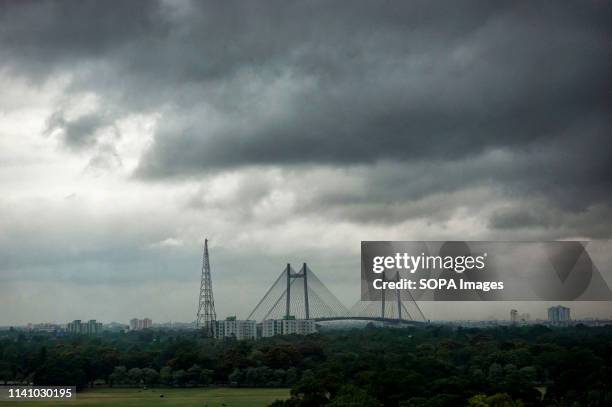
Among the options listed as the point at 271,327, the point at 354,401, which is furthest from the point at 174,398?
the point at 271,327

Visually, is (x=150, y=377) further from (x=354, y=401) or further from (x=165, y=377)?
(x=354, y=401)

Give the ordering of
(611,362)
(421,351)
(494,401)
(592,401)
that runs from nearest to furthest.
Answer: (494,401), (592,401), (611,362), (421,351)

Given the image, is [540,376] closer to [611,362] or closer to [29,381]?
[611,362]

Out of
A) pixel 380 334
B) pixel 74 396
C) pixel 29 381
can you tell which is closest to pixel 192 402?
pixel 74 396

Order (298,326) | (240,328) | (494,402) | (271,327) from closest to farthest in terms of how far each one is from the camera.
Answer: (494,402) → (298,326) → (271,327) → (240,328)

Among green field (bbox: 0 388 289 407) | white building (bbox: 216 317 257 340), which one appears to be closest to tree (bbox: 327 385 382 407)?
green field (bbox: 0 388 289 407)

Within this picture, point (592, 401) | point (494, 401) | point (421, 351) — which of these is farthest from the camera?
point (421, 351)
